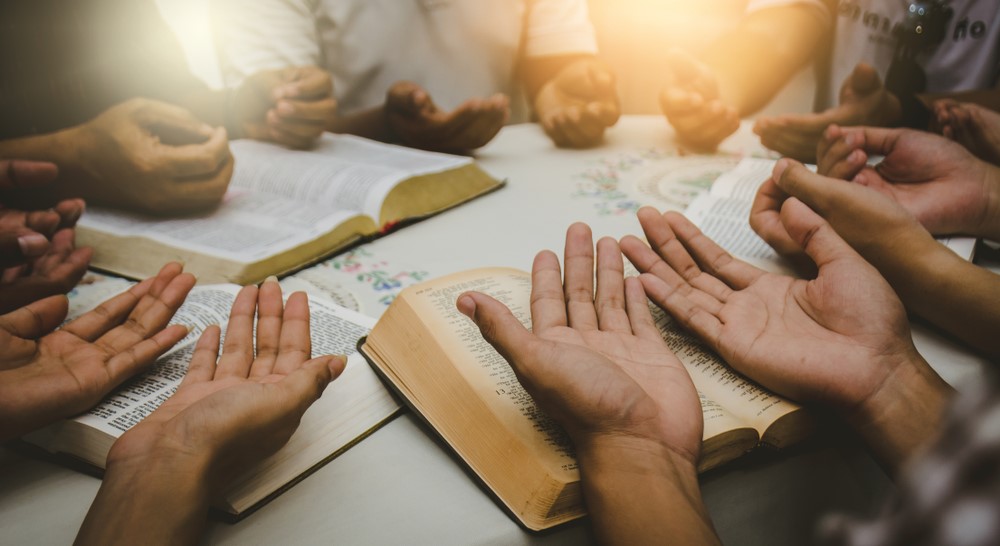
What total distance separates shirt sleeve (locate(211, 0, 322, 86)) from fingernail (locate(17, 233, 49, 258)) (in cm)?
77

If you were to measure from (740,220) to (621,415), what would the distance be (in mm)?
473

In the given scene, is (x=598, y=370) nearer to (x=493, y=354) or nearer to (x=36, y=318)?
(x=493, y=354)

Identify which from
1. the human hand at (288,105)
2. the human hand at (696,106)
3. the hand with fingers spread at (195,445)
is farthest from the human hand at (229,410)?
the human hand at (696,106)

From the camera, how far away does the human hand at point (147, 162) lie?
0.77 m

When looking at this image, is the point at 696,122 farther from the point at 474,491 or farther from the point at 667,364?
the point at 474,491

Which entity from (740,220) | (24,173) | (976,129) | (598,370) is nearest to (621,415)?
(598,370)

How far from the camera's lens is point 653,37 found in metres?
1.85

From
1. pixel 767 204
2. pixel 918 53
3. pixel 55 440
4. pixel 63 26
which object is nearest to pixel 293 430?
pixel 55 440

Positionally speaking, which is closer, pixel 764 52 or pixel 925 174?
pixel 925 174

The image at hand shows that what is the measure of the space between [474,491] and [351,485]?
84mm

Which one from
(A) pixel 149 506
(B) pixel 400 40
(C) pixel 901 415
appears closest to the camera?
(A) pixel 149 506

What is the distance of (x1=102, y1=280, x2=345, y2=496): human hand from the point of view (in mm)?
357

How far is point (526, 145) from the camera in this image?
125 centimetres

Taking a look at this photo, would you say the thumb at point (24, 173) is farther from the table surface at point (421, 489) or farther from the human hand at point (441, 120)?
the human hand at point (441, 120)
